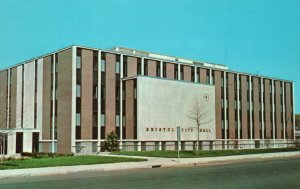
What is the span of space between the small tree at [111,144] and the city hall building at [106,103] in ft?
3.78

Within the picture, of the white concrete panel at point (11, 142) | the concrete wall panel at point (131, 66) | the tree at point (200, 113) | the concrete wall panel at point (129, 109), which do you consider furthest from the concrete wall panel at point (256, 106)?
the white concrete panel at point (11, 142)

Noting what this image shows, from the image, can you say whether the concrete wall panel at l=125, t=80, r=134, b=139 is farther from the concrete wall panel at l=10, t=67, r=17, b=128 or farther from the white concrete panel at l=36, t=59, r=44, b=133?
the concrete wall panel at l=10, t=67, r=17, b=128

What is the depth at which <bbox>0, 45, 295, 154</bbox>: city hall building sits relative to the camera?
1836 inches

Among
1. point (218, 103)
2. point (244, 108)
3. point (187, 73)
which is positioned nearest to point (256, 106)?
point (244, 108)

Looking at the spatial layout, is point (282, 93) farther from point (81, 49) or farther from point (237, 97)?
point (81, 49)

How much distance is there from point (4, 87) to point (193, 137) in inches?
1144

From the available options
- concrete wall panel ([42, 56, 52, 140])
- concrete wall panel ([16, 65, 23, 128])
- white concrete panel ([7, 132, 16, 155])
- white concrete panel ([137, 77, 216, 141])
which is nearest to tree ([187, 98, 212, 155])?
white concrete panel ([137, 77, 216, 141])

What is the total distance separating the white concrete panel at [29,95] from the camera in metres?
52.6

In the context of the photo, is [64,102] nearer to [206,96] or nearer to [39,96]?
[39,96]

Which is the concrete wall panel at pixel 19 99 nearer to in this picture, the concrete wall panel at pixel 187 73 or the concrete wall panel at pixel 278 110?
the concrete wall panel at pixel 187 73

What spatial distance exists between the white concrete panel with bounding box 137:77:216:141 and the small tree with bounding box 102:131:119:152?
2.90 m

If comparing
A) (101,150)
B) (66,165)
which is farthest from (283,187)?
(101,150)

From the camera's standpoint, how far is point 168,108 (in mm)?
50875

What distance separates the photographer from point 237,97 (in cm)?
6481
